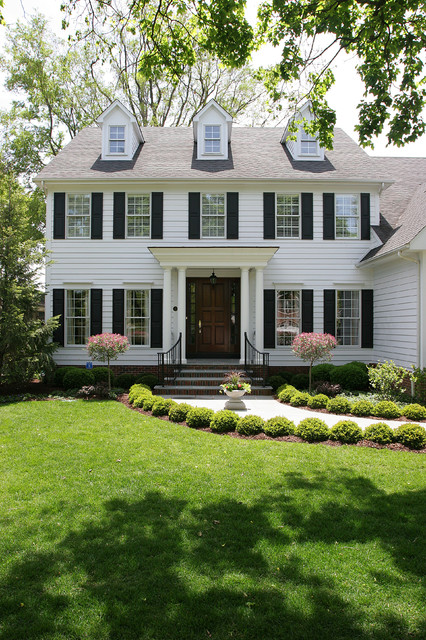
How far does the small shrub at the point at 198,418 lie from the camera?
→ 802cm

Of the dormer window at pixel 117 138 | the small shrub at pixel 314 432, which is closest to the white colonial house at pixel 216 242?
the dormer window at pixel 117 138

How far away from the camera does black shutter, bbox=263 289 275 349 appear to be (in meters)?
13.7

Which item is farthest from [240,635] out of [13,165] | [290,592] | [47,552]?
[13,165]

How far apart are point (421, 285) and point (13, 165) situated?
2045 cm

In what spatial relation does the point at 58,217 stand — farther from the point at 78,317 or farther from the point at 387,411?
the point at 387,411

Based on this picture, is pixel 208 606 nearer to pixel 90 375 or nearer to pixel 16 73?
pixel 90 375

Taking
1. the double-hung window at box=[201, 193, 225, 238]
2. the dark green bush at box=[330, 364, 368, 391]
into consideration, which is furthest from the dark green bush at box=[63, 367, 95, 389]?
the dark green bush at box=[330, 364, 368, 391]

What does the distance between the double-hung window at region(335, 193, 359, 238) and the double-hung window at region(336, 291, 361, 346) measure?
6.64ft

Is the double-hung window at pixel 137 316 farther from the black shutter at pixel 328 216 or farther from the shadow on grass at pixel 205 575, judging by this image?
the shadow on grass at pixel 205 575

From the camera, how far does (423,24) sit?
654 cm

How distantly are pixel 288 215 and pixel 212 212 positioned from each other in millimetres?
2529

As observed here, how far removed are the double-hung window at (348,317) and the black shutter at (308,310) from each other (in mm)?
909

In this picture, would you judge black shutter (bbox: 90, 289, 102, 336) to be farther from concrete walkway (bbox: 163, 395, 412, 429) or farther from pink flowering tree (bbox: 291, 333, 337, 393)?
pink flowering tree (bbox: 291, 333, 337, 393)

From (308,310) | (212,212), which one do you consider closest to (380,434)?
(308,310)
